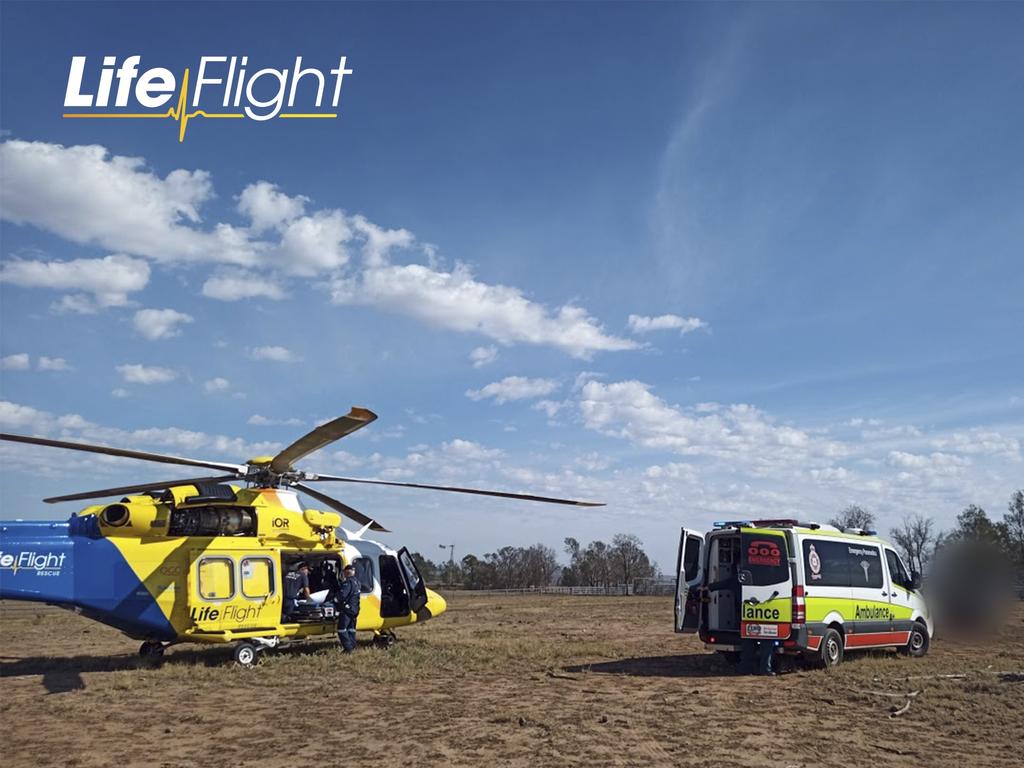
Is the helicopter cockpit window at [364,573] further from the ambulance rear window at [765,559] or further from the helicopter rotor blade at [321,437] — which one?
the ambulance rear window at [765,559]

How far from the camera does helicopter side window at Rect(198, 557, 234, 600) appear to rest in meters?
13.7

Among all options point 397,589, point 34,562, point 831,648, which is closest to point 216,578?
point 34,562

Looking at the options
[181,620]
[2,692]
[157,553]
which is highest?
[157,553]

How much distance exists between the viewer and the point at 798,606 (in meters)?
12.3

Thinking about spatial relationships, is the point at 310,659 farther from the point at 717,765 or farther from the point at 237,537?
the point at 717,765

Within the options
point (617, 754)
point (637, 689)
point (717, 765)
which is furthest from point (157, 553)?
point (717, 765)

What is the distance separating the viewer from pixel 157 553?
13438 mm

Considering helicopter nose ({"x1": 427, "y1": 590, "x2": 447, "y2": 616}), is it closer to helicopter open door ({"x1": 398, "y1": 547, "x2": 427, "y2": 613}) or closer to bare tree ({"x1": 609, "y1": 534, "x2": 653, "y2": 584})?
helicopter open door ({"x1": 398, "y1": 547, "x2": 427, "y2": 613})

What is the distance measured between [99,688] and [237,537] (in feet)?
10.8

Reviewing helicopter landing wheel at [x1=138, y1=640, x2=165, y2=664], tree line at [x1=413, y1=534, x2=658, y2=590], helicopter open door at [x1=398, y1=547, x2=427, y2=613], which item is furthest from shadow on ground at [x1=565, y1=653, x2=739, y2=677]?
tree line at [x1=413, y1=534, x2=658, y2=590]

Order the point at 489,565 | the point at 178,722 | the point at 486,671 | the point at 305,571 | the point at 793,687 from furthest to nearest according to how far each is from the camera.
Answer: the point at 489,565
the point at 305,571
the point at 486,671
the point at 793,687
the point at 178,722

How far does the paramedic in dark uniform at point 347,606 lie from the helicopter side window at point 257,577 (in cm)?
132

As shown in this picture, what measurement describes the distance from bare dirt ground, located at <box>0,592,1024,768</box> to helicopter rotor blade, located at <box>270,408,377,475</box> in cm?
334

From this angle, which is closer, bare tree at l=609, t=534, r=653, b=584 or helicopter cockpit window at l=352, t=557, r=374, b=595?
helicopter cockpit window at l=352, t=557, r=374, b=595
